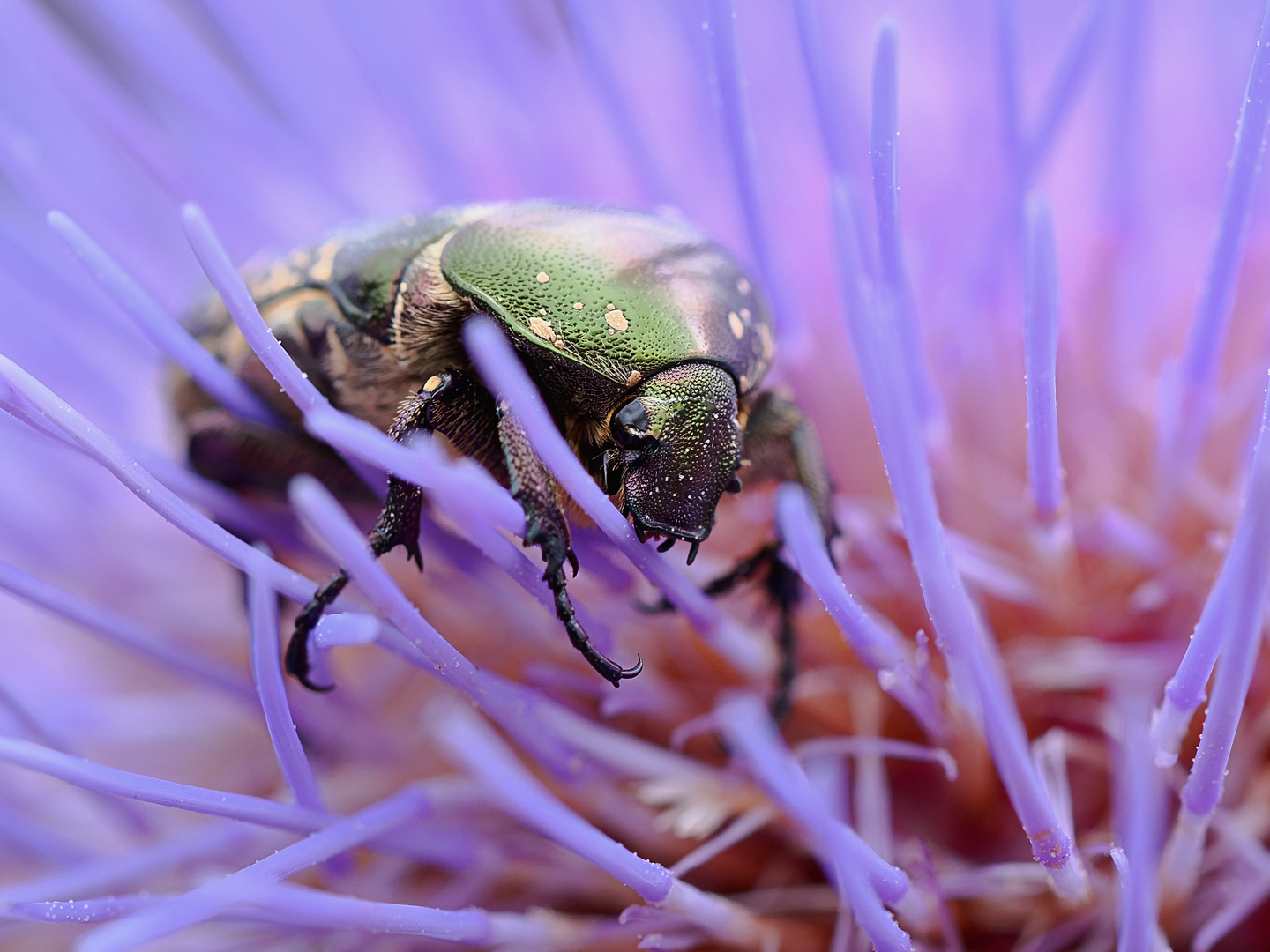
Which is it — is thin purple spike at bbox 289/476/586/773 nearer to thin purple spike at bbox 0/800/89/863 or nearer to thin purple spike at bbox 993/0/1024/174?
thin purple spike at bbox 0/800/89/863

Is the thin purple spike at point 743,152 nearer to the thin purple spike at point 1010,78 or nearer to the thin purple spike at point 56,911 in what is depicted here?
the thin purple spike at point 1010,78

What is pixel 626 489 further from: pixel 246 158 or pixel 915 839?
pixel 246 158

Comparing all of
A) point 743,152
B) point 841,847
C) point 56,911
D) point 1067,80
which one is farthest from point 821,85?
point 56,911

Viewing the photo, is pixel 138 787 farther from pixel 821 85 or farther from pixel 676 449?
pixel 821 85

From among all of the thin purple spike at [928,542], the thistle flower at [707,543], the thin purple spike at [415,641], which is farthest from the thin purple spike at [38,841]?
the thin purple spike at [928,542]

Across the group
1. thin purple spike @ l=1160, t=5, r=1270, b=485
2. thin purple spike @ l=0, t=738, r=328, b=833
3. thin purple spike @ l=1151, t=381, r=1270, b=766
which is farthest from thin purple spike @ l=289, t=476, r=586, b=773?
thin purple spike @ l=1160, t=5, r=1270, b=485
